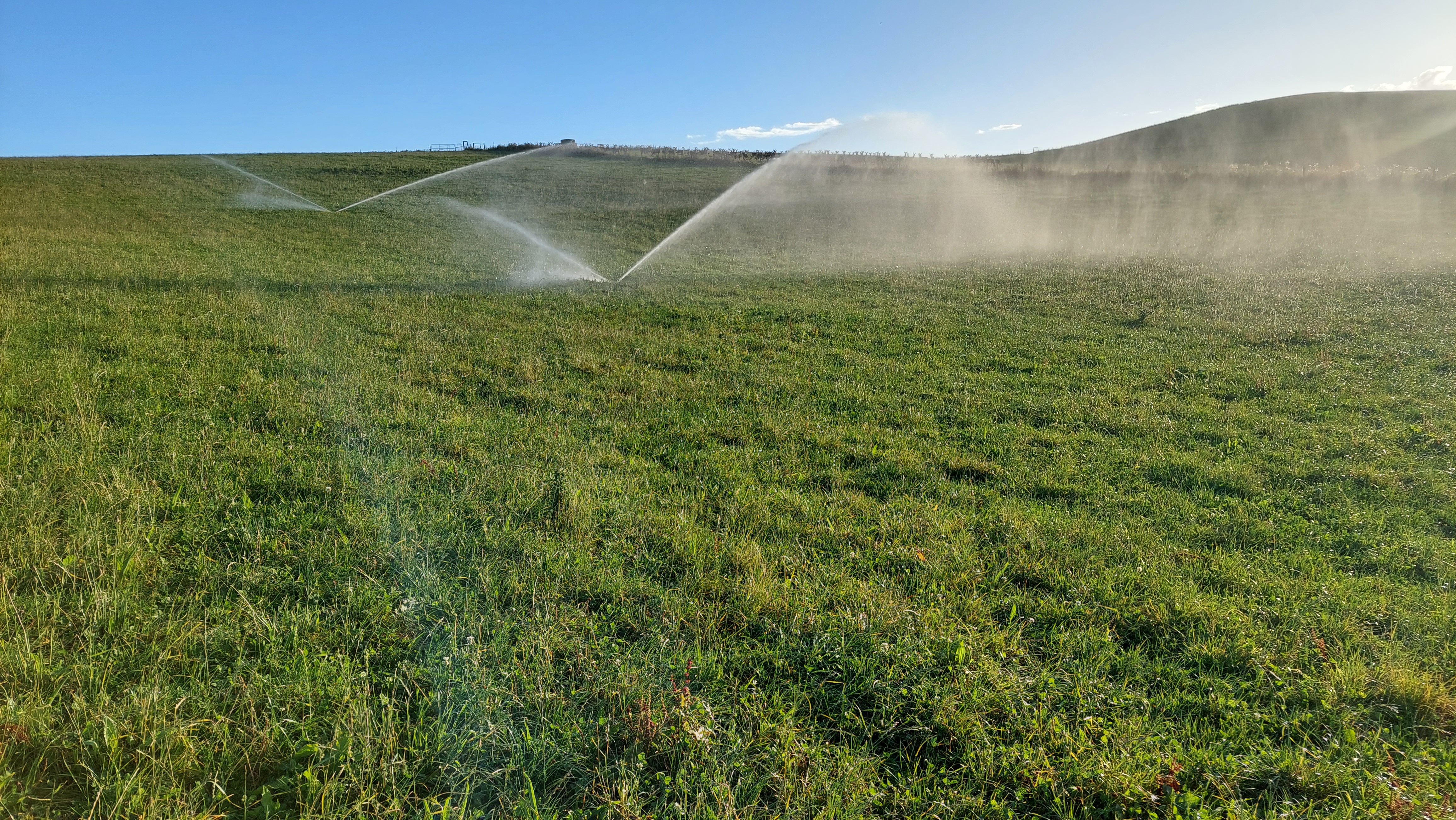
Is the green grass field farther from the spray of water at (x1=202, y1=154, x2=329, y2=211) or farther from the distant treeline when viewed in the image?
the distant treeline

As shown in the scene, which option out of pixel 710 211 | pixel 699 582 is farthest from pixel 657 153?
pixel 699 582

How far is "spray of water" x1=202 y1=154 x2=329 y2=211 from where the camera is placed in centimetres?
3256

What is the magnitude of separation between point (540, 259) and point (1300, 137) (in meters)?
75.5

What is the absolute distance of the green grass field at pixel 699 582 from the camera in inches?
120

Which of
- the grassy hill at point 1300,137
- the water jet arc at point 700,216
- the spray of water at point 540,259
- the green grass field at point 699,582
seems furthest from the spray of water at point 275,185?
the grassy hill at point 1300,137

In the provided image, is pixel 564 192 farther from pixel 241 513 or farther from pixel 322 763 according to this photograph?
pixel 322 763

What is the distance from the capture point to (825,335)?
14.3m

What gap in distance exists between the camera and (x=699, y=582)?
4660mm

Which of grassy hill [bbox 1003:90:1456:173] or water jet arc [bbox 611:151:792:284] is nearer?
water jet arc [bbox 611:151:792:284]

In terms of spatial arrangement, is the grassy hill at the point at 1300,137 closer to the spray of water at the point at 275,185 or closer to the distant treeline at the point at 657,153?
the distant treeline at the point at 657,153

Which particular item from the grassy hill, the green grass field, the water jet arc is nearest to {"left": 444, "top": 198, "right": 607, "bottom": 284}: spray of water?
the water jet arc

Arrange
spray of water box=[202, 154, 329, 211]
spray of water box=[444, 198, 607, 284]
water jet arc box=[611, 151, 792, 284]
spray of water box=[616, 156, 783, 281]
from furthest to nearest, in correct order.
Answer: spray of water box=[202, 154, 329, 211] < spray of water box=[616, 156, 783, 281] < water jet arc box=[611, 151, 792, 284] < spray of water box=[444, 198, 607, 284]

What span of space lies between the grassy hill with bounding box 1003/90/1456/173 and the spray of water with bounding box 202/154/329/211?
48441 millimetres

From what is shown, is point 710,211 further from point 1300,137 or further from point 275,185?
point 1300,137
